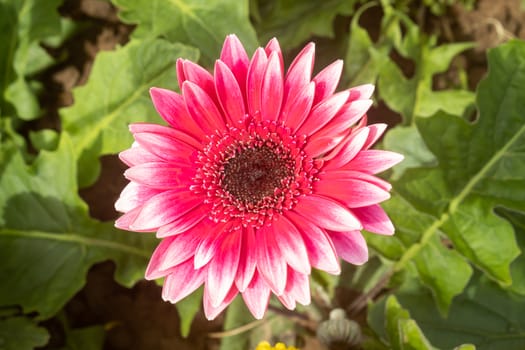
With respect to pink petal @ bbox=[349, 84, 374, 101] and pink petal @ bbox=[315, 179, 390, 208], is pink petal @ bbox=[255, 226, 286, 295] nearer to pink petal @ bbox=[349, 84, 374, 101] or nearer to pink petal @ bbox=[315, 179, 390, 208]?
pink petal @ bbox=[315, 179, 390, 208]

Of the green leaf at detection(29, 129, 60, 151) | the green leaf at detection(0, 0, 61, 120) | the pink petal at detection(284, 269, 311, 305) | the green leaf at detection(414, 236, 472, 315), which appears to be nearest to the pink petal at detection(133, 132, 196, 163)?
the pink petal at detection(284, 269, 311, 305)

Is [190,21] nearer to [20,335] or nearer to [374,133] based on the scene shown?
[374,133]

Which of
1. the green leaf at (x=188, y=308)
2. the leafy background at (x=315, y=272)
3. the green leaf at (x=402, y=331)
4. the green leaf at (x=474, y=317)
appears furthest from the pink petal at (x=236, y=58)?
the green leaf at (x=474, y=317)

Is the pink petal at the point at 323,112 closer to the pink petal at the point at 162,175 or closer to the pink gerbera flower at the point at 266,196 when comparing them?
the pink gerbera flower at the point at 266,196

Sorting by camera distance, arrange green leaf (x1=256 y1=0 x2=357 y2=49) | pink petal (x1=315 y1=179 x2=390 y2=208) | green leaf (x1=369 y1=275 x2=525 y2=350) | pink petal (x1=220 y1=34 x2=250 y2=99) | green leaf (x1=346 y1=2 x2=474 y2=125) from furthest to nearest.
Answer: green leaf (x1=256 y1=0 x2=357 y2=49) → green leaf (x1=346 y1=2 x2=474 y2=125) → green leaf (x1=369 y1=275 x2=525 y2=350) → pink petal (x1=220 y1=34 x2=250 y2=99) → pink petal (x1=315 y1=179 x2=390 y2=208)

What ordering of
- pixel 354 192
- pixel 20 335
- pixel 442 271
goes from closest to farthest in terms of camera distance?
pixel 354 192 → pixel 442 271 → pixel 20 335

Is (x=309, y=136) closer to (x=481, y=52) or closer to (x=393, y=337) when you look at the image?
(x=393, y=337)

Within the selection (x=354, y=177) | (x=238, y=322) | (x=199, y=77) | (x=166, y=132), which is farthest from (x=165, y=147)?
(x=238, y=322)
